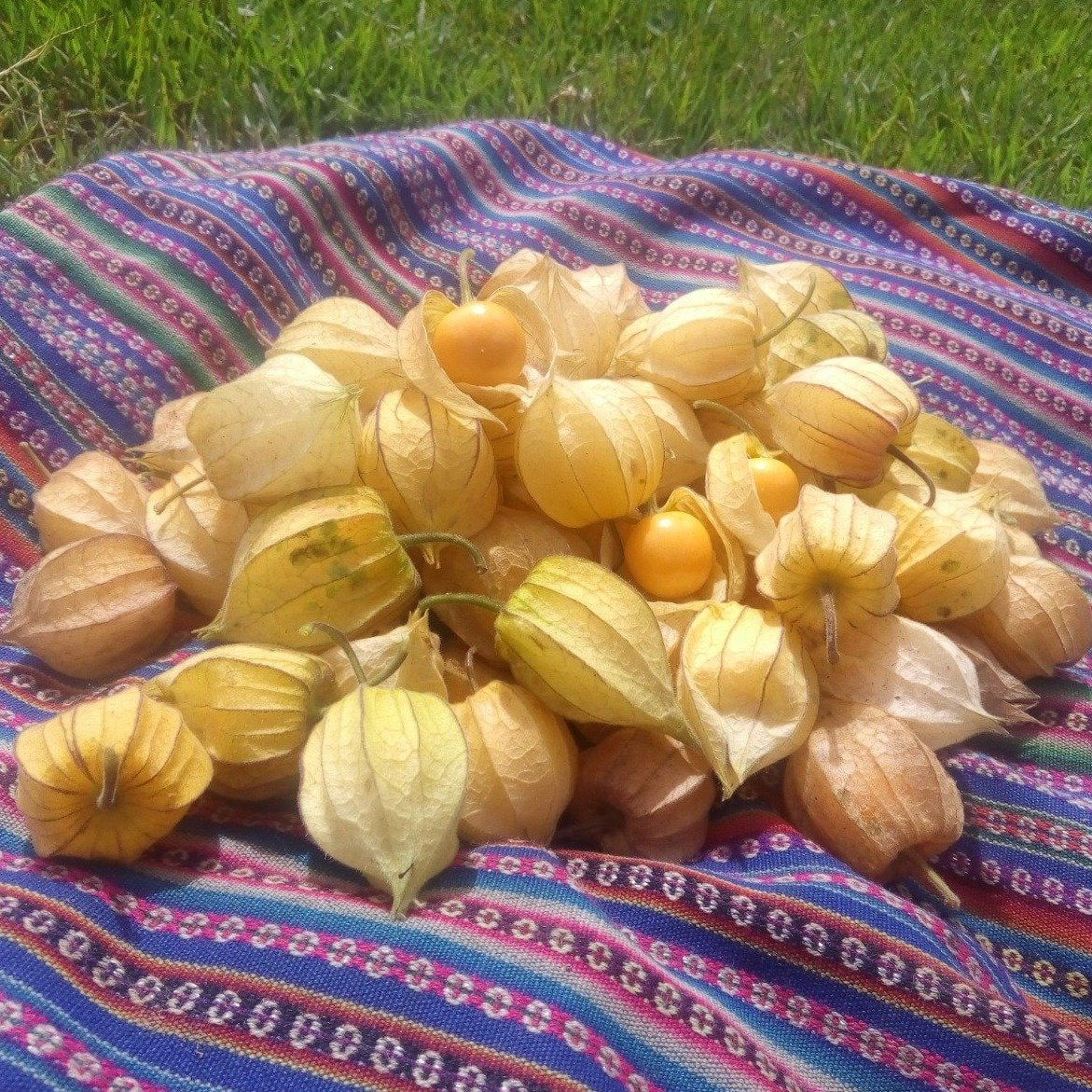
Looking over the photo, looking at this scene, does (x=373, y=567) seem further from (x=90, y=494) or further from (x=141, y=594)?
(x=90, y=494)

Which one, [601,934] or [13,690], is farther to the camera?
[13,690]

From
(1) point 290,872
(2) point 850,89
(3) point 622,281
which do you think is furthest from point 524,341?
(2) point 850,89

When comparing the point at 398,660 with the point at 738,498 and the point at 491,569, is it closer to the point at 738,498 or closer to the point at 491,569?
the point at 491,569

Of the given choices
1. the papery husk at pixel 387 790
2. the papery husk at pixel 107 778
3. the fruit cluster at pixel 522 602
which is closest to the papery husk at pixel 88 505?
the fruit cluster at pixel 522 602

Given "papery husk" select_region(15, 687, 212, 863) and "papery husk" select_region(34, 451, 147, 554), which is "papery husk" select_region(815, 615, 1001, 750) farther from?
"papery husk" select_region(34, 451, 147, 554)

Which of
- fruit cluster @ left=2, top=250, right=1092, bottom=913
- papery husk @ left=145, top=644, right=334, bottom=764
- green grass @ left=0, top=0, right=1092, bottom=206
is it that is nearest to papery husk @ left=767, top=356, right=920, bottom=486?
fruit cluster @ left=2, top=250, right=1092, bottom=913

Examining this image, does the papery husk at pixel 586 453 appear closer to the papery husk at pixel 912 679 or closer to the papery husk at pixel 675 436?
the papery husk at pixel 675 436

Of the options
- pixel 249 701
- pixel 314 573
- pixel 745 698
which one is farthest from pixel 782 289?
pixel 249 701
